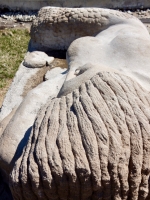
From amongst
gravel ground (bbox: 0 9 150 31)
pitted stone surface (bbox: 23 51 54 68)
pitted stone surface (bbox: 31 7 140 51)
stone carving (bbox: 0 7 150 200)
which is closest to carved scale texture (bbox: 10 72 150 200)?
stone carving (bbox: 0 7 150 200)

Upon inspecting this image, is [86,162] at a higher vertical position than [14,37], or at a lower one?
higher

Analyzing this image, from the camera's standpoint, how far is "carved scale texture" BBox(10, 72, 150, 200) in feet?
4.03

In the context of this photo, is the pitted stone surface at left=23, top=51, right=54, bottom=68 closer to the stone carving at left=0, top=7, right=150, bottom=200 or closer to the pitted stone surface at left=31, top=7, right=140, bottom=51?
the pitted stone surface at left=31, top=7, right=140, bottom=51

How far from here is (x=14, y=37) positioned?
4180 millimetres

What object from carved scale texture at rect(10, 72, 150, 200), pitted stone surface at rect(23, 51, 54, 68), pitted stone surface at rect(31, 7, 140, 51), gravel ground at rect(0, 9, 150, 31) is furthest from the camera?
gravel ground at rect(0, 9, 150, 31)

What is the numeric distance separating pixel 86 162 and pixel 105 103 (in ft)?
0.76

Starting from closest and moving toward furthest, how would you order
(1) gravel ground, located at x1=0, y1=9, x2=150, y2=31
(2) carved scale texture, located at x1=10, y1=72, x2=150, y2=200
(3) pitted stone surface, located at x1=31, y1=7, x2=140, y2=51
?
1. (2) carved scale texture, located at x1=10, y1=72, x2=150, y2=200
2. (3) pitted stone surface, located at x1=31, y1=7, x2=140, y2=51
3. (1) gravel ground, located at x1=0, y1=9, x2=150, y2=31

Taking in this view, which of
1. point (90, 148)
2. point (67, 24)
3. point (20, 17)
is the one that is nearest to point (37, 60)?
point (67, 24)

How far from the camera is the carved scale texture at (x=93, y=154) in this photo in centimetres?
123

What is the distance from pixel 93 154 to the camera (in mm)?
1219

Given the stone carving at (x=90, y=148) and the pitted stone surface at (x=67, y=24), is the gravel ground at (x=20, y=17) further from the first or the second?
the stone carving at (x=90, y=148)

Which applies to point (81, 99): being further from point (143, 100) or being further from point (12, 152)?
point (12, 152)

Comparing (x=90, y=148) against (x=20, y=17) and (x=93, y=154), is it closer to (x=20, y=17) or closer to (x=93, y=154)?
(x=93, y=154)

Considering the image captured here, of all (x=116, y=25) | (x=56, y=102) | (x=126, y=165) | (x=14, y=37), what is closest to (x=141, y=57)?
(x=116, y=25)
